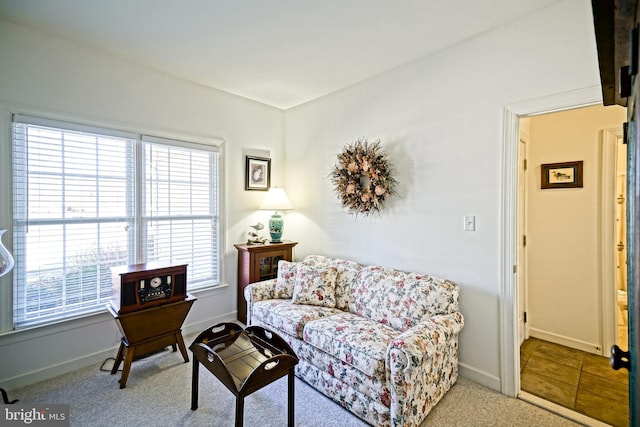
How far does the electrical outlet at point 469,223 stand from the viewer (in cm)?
245

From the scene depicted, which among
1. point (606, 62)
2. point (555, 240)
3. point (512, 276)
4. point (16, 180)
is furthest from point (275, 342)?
point (555, 240)

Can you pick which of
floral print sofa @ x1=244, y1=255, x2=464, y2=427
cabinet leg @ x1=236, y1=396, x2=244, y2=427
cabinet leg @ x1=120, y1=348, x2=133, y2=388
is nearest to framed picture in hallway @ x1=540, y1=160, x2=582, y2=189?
floral print sofa @ x1=244, y1=255, x2=464, y2=427

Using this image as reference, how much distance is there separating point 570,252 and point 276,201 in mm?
3192

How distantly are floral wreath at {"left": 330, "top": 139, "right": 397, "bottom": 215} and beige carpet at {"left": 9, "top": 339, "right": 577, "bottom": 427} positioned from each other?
5.64 feet

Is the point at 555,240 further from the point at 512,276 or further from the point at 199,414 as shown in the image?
the point at 199,414

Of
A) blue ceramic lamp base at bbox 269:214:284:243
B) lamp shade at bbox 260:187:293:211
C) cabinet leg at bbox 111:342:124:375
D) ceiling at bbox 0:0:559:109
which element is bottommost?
cabinet leg at bbox 111:342:124:375

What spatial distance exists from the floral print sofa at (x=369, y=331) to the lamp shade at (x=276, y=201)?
89 cm

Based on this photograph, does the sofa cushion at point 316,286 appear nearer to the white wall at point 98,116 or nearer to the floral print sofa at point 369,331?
the floral print sofa at point 369,331

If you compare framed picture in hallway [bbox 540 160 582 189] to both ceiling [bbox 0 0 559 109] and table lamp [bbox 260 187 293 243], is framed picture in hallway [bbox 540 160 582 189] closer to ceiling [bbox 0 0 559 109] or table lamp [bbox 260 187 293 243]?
ceiling [bbox 0 0 559 109]

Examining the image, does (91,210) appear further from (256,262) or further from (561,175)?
(561,175)

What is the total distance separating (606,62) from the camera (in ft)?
2.95

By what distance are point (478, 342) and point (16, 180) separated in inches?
152

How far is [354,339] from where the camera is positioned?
2.15m

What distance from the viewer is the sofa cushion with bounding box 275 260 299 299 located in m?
3.12
